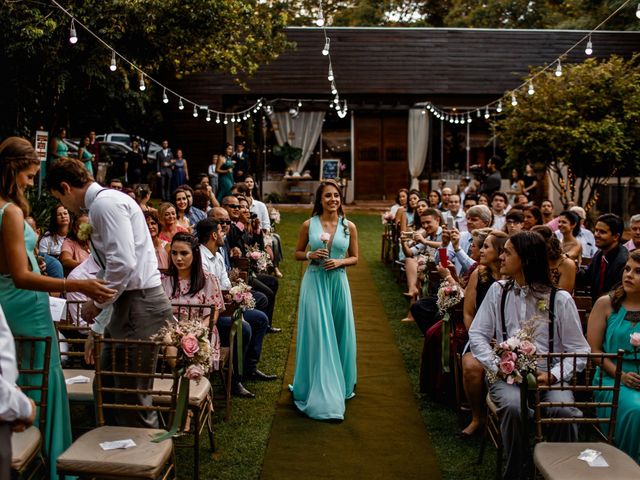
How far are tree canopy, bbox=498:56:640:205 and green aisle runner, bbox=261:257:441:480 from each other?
29.7ft

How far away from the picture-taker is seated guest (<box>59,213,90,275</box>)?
7.67 metres

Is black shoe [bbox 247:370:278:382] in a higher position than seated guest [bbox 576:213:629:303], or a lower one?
lower

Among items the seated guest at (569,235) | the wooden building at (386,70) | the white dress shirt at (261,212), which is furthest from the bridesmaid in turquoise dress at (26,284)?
the wooden building at (386,70)

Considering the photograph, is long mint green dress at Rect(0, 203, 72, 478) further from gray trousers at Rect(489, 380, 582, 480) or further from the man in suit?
the man in suit

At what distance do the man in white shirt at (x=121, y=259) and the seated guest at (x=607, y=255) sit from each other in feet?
14.3

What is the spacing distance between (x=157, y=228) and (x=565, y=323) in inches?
194

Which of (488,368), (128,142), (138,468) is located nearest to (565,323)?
(488,368)

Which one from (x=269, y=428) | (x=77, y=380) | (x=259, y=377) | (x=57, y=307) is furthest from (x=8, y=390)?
(x=259, y=377)

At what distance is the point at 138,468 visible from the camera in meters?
3.73

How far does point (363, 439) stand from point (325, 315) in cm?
110

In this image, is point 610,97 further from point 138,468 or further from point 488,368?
point 138,468

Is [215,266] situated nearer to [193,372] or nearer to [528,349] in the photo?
[193,372]

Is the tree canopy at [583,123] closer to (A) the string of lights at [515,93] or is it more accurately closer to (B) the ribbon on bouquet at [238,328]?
(A) the string of lights at [515,93]

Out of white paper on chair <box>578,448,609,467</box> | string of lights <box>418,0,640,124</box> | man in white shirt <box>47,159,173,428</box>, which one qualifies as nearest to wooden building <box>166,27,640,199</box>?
string of lights <box>418,0,640,124</box>
